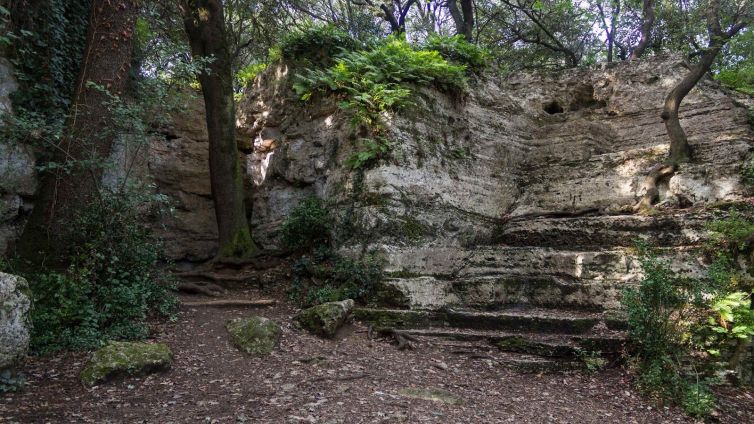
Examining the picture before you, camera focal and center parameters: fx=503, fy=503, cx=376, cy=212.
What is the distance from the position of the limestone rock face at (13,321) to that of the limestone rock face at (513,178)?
444 cm

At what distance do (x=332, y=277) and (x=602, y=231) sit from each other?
440cm

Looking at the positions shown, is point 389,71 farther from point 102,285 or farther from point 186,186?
point 102,285

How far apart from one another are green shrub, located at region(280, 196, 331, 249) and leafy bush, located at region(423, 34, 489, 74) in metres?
4.27

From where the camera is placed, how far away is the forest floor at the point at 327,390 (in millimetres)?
4234

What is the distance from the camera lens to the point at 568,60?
18.3m

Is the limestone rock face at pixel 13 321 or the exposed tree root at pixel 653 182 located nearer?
the limestone rock face at pixel 13 321

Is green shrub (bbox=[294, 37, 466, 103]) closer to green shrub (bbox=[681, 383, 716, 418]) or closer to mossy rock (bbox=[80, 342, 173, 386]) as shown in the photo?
mossy rock (bbox=[80, 342, 173, 386])

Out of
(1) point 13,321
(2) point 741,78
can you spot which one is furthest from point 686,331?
(2) point 741,78

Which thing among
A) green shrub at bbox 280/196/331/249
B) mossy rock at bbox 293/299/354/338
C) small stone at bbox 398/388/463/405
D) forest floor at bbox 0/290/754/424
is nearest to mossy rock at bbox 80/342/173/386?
forest floor at bbox 0/290/754/424

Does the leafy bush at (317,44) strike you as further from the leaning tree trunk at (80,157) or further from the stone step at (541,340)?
the stone step at (541,340)

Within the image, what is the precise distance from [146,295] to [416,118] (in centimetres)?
516

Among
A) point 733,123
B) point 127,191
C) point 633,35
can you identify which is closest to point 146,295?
point 127,191

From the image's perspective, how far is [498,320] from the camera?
6.75 metres

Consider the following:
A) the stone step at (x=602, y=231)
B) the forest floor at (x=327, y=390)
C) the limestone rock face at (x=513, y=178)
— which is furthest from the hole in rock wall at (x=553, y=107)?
the forest floor at (x=327, y=390)
